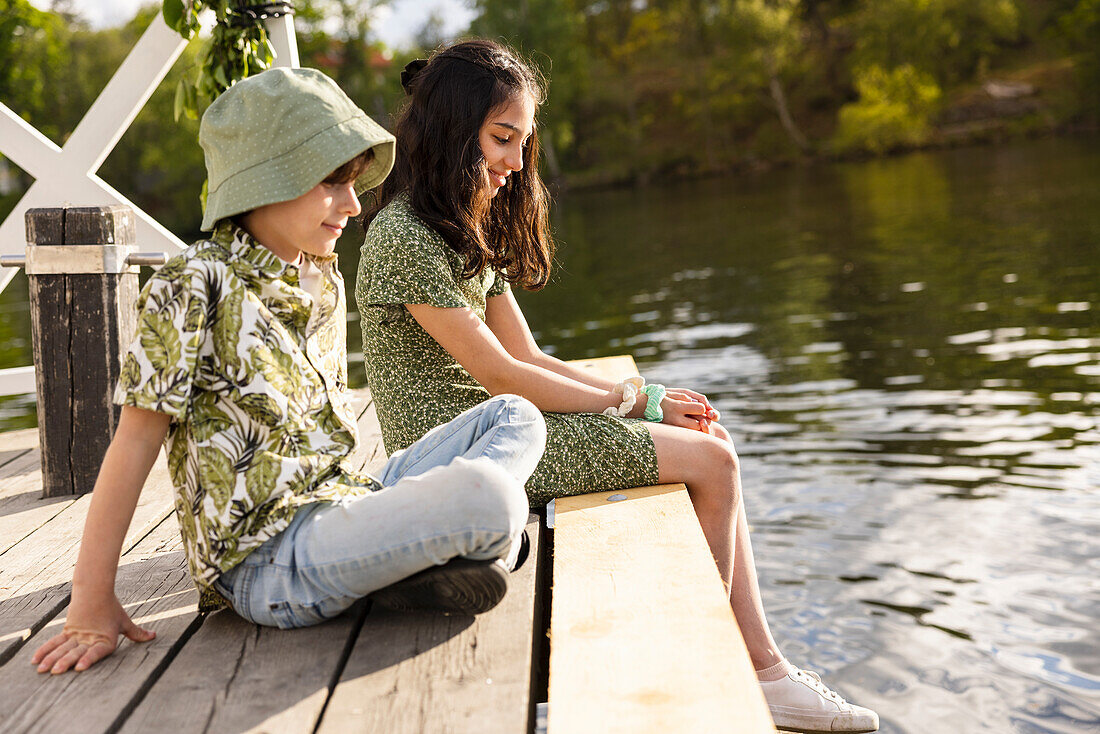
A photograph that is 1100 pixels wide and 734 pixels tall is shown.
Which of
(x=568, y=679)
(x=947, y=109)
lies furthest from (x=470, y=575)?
(x=947, y=109)

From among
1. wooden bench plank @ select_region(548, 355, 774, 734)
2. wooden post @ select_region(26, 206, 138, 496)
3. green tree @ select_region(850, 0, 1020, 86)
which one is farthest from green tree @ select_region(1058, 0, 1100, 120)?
wooden bench plank @ select_region(548, 355, 774, 734)

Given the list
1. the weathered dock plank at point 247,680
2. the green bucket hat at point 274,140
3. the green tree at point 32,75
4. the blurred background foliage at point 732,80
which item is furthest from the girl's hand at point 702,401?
the blurred background foliage at point 732,80

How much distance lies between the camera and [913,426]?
Result: 5.88m

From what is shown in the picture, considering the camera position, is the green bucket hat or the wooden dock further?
the green bucket hat

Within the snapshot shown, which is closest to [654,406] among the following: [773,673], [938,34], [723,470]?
[723,470]

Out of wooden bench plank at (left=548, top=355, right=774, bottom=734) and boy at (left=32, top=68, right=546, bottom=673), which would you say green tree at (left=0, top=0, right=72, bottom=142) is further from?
wooden bench plank at (left=548, top=355, right=774, bottom=734)

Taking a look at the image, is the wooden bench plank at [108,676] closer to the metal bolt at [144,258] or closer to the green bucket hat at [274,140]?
the green bucket hat at [274,140]

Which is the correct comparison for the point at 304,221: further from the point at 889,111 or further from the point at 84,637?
the point at 889,111

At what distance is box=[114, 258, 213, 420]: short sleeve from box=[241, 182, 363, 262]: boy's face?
0.17 metres

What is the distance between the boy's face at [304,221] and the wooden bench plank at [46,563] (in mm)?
947

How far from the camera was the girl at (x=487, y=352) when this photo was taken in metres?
2.62

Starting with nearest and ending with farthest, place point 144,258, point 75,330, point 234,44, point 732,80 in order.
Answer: point 75,330 → point 144,258 → point 234,44 → point 732,80

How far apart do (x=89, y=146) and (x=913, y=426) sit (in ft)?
14.1

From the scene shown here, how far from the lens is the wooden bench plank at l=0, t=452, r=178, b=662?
7.35 feet
